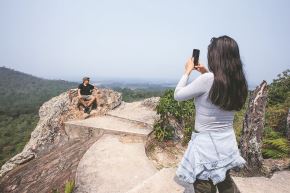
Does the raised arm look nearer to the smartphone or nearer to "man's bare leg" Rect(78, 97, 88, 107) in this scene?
the smartphone

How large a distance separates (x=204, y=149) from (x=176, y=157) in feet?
15.3

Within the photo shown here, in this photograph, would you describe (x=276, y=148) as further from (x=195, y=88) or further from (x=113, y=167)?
(x=195, y=88)

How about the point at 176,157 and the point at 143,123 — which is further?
the point at 143,123

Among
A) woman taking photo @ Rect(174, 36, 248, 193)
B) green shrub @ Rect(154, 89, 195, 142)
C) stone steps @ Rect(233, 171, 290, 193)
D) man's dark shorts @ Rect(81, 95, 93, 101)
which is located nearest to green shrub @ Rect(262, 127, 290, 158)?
stone steps @ Rect(233, 171, 290, 193)

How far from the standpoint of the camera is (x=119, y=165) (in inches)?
226

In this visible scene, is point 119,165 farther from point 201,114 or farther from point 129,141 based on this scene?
point 201,114

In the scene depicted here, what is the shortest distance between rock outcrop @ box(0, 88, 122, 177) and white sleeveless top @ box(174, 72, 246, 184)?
722cm

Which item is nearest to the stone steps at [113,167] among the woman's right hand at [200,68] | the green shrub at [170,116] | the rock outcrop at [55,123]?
the green shrub at [170,116]

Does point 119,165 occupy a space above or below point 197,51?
below

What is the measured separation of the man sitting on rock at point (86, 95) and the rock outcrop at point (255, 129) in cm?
693

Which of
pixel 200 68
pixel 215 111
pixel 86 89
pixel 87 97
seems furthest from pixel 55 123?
pixel 215 111

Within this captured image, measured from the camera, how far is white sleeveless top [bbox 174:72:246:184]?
221 cm

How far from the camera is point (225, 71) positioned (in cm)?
208

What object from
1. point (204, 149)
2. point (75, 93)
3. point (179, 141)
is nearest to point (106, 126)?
point (179, 141)
